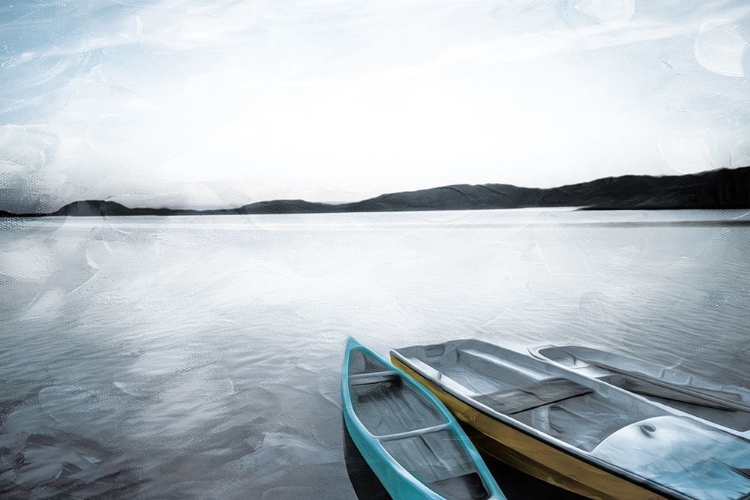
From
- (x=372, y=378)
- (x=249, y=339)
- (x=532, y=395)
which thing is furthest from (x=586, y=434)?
(x=249, y=339)

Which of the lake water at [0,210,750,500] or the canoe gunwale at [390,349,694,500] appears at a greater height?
the canoe gunwale at [390,349,694,500]

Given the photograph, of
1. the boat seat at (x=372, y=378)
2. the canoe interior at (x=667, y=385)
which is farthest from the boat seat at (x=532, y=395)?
the boat seat at (x=372, y=378)

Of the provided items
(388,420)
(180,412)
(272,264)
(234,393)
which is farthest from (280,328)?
(272,264)

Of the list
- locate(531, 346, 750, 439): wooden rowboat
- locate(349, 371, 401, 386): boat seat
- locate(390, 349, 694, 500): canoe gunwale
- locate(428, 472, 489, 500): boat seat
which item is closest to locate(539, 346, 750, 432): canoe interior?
locate(531, 346, 750, 439): wooden rowboat

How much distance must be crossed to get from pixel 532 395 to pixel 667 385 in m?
1.20

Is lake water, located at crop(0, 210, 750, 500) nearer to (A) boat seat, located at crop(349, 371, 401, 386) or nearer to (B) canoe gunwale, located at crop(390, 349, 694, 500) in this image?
(A) boat seat, located at crop(349, 371, 401, 386)

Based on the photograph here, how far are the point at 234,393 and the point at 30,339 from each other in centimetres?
440

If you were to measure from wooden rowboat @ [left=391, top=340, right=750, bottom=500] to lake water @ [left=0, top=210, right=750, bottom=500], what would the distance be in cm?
92

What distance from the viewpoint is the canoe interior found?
3377 millimetres

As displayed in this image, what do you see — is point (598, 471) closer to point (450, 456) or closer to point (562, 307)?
point (450, 456)

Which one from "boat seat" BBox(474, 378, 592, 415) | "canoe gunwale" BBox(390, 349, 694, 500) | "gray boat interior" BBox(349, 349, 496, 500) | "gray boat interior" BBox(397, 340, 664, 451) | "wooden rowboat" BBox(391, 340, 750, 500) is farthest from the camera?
"boat seat" BBox(474, 378, 592, 415)

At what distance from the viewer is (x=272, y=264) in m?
17.5

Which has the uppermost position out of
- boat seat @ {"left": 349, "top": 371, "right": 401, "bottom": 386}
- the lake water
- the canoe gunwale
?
the canoe gunwale

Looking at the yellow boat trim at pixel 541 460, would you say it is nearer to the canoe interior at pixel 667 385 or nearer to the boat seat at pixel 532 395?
the boat seat at pixel 532 395
